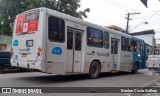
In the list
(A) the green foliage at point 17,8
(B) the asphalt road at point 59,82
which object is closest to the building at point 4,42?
(A) the green foliage at point 17,8

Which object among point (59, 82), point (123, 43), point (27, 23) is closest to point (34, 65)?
point (59, 82)

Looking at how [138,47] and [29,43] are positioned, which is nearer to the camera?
[29,43]

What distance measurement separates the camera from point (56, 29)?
10.6 metres

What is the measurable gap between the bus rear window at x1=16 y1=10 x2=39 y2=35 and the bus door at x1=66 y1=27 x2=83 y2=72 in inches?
66.7

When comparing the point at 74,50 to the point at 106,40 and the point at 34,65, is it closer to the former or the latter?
the point at 34,65

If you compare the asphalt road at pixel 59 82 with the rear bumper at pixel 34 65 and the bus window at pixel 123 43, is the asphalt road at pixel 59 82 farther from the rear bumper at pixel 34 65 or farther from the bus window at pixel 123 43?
the bus window at pixel 123 43

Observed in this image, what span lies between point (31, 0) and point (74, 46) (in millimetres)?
15739

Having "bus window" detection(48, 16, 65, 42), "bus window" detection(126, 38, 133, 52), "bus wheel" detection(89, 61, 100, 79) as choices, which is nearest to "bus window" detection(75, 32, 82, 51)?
"bus window" detection(48, 16, 65, 42)

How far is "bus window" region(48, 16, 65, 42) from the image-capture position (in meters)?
10.3

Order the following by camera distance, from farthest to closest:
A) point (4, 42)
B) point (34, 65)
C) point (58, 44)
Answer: point (4, 42)
point (58, 44)
point (34, 65)

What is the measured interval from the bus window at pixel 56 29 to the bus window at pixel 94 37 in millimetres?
2389

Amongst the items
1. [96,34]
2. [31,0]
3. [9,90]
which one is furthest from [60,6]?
[9,90]

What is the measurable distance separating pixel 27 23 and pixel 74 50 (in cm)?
266

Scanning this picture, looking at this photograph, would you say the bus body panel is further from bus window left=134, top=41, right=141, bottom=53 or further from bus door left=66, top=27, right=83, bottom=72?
bus window left=134, top=41, right=141, bottom=53
